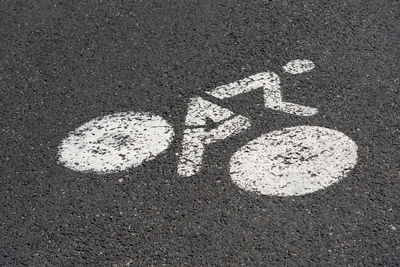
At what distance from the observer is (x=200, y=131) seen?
12.7 ft

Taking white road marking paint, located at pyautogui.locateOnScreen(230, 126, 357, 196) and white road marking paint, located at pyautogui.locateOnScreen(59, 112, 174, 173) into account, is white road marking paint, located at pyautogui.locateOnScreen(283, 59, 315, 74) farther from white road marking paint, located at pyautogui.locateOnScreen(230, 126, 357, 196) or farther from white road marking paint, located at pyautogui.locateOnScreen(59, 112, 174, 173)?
white road marking paint, located at pyautogui.locateOnScreen(59, 112, 174, 173)

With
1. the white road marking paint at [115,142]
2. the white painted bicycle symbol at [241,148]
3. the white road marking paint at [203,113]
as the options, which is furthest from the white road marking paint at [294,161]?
the white road marking paint at [115,142]

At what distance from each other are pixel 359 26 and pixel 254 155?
4.90ft

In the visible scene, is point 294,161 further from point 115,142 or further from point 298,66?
point 115,142

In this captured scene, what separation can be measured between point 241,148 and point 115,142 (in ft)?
2.48

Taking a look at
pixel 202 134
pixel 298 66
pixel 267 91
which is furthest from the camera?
pixel 298 66

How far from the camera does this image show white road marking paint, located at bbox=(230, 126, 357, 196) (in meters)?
3.43

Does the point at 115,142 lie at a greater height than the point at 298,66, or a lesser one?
lesser

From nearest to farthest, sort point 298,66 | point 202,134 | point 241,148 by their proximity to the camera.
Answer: point 241,148
point 202,134
point 298,66

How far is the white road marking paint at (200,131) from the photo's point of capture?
144 inches

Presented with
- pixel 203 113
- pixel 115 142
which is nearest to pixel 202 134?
pixel 203 113

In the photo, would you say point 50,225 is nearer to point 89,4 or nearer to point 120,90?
point 120,90

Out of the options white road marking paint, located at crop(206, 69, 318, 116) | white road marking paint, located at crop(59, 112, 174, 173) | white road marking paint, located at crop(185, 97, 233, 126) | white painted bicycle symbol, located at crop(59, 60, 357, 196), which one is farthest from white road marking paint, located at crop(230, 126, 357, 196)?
white road marking paint, located at crop(59, 112, 174, 173)

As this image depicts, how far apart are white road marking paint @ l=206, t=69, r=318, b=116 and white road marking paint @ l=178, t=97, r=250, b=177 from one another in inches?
5.6
